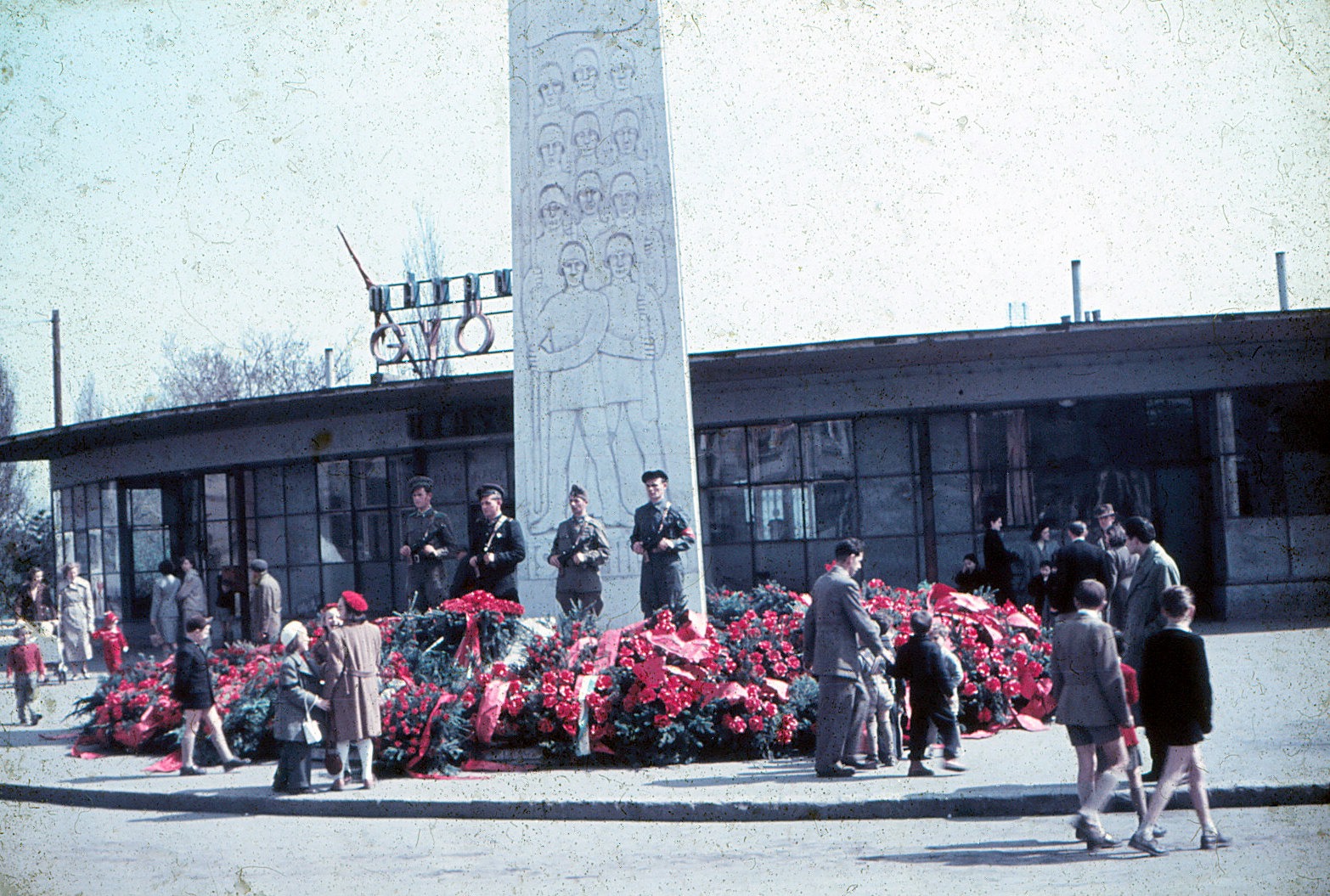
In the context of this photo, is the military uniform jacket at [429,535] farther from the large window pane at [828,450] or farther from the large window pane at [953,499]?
the large window pane at [953,499]

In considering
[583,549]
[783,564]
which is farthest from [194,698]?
[783,564]

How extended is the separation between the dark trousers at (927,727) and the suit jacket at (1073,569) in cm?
219

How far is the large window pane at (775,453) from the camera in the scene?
941 inches

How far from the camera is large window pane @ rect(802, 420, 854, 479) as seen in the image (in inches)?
934

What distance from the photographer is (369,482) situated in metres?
26.7

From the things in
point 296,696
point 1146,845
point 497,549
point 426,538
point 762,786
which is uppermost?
point 426,538

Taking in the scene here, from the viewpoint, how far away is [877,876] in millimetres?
6934

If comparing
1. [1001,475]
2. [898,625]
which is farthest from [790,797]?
[1001,475]

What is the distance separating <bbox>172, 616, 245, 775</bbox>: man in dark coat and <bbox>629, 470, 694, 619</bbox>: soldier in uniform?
13.2 ft

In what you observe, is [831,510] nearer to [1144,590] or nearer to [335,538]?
[335,538]

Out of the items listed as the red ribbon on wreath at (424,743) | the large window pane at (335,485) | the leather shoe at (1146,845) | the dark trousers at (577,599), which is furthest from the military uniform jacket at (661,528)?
the large window pane at (335,485)

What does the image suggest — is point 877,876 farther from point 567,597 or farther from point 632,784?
point 567,597

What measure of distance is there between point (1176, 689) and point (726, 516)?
16.9m

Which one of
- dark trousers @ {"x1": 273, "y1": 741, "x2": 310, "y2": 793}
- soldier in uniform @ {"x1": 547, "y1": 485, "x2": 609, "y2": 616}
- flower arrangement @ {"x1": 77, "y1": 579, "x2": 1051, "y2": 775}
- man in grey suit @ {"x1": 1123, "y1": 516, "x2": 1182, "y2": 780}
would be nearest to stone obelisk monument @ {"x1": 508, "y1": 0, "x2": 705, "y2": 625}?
soldier in uniform @ {"x1": 547, "y1": 485, "x2": 609, "y2": 616}
